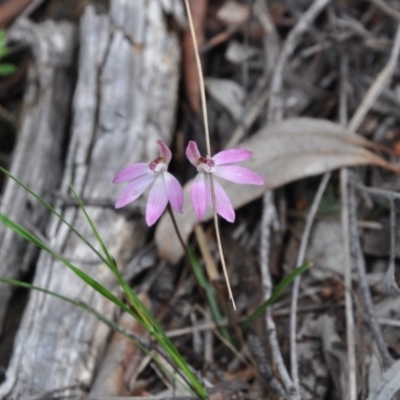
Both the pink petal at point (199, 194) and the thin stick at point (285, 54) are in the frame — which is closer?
the pink petal at point (199, 194)

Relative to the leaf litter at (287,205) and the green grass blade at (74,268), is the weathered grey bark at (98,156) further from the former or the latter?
the green grass blade at (74,268)

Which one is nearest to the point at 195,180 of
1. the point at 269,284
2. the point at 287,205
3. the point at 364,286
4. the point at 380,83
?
the point at 269,284

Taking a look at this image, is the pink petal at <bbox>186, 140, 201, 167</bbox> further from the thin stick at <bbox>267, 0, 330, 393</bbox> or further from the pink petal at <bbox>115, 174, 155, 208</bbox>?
the thin stick at <bbox>267, 0, 330, 393</bbox>

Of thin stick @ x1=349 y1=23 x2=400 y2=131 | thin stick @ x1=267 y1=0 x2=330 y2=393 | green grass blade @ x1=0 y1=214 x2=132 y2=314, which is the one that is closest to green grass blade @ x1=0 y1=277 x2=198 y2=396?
green grass blade @ x1=0 y1=214 x2=132 y2=314

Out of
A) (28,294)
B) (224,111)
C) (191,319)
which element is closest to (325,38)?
(224,111)

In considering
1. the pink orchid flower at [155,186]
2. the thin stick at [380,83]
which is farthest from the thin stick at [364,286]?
the pink orchid flower at [155,186]

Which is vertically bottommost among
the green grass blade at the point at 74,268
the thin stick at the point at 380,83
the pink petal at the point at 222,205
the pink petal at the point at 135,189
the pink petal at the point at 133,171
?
the green grass blade at the point at 74,268

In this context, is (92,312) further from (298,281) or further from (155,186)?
(298,281)

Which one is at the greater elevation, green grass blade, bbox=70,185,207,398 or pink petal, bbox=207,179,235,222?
pink petal, bbox=207,179,235,222
